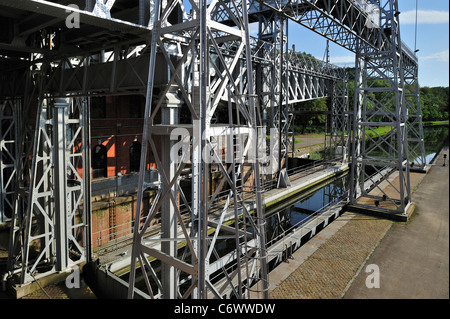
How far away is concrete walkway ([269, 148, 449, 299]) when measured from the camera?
29.2 ft

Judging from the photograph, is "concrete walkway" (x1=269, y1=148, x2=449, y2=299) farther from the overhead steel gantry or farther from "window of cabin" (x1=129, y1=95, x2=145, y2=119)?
"window of cabin" (x1=129, y1=95, x2=145, y2=119)

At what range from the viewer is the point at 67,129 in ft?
33.8

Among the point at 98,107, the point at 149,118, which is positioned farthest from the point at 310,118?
the point at 149,118

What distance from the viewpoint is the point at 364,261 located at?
35.9 feet

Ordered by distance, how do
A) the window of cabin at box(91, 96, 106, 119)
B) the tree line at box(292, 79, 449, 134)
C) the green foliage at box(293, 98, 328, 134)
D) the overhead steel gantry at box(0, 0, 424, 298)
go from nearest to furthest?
the overhead steel gantry at box(0, 0, 424, 298) < the window of cabin at box(91, 96, 106, 119) < the tree line at box(292, 79, 449, 134) < the green foliage at box(293, 98, 328, 134)

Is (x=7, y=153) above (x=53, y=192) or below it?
above

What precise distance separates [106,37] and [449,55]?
24.8 feet

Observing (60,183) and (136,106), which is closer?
(60,183)

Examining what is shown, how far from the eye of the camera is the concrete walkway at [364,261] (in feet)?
29.2

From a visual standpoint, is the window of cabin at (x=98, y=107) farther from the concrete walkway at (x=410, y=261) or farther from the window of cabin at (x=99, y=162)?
the concrete walkway at (x=410, y=261)

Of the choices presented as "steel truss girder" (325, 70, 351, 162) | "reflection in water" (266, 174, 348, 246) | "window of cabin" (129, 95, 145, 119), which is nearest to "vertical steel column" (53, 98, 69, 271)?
"reflection in water" (266, 174, 348, 246)

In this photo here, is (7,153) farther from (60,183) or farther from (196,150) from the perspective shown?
(196,150)

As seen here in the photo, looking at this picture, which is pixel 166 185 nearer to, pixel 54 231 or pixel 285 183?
pixel 54 231

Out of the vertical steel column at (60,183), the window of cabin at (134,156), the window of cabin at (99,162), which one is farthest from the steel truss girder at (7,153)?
the window of cabin at (134,156)
